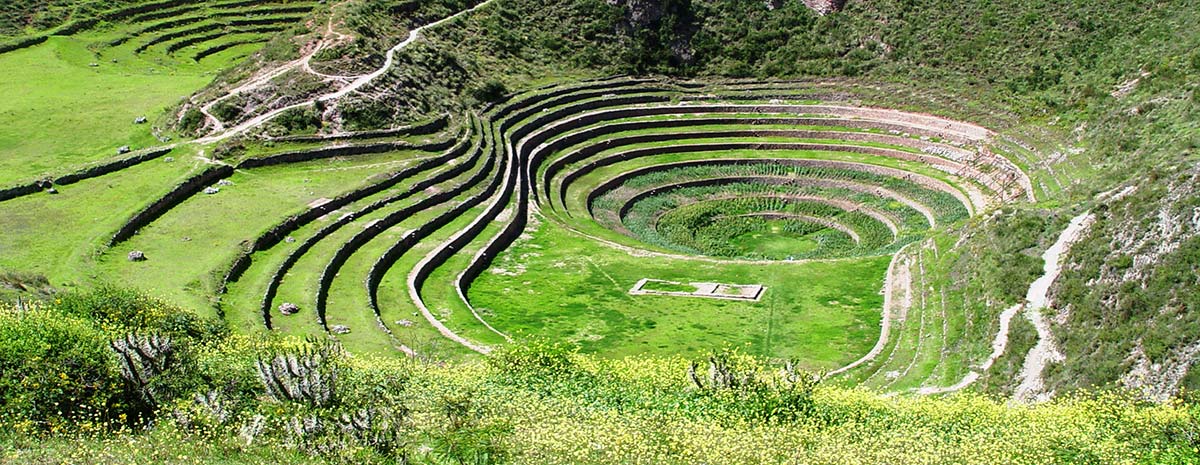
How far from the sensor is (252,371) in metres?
24.8

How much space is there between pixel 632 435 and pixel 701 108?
4995 centimetres

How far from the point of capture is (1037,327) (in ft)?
107

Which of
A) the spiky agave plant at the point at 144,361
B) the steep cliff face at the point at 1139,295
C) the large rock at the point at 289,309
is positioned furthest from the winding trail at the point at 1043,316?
the large rock at the point at 289,309

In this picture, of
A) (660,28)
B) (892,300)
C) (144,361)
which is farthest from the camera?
(660,28)

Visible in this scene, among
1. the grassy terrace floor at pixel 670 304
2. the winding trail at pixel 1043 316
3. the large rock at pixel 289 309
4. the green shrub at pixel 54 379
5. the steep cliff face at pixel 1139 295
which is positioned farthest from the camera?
the grassy terrace floor at pixel 670 304

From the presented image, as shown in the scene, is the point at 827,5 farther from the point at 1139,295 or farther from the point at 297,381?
the point at 297,381

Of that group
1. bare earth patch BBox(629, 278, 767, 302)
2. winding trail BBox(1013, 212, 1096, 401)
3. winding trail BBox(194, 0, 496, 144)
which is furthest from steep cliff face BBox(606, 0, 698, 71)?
winding trail BBox(1013, 212, 1096, 401)

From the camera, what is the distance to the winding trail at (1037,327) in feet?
98.3

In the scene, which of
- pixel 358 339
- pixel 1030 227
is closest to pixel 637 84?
pixel 1030 227

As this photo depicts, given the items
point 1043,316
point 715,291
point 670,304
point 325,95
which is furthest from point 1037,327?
point 325,95

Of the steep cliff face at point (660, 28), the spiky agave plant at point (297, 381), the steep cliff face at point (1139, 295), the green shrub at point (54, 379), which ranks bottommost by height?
the green shrub at point (54, 379)

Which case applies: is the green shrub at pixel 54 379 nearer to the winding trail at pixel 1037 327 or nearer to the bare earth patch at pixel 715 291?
the winding trail at pixel 1037 327

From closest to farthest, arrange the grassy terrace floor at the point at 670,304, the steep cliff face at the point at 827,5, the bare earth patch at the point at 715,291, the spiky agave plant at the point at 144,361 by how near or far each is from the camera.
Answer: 1. the spiky agave plant at the point at 144,361
2. the grassy terrace floor at the point at 670,304
3. the bare earth patch at the point at 715,291
4. the steep cliff face at the point at 827,5

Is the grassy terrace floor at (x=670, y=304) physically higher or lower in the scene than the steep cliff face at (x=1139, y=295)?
lower
